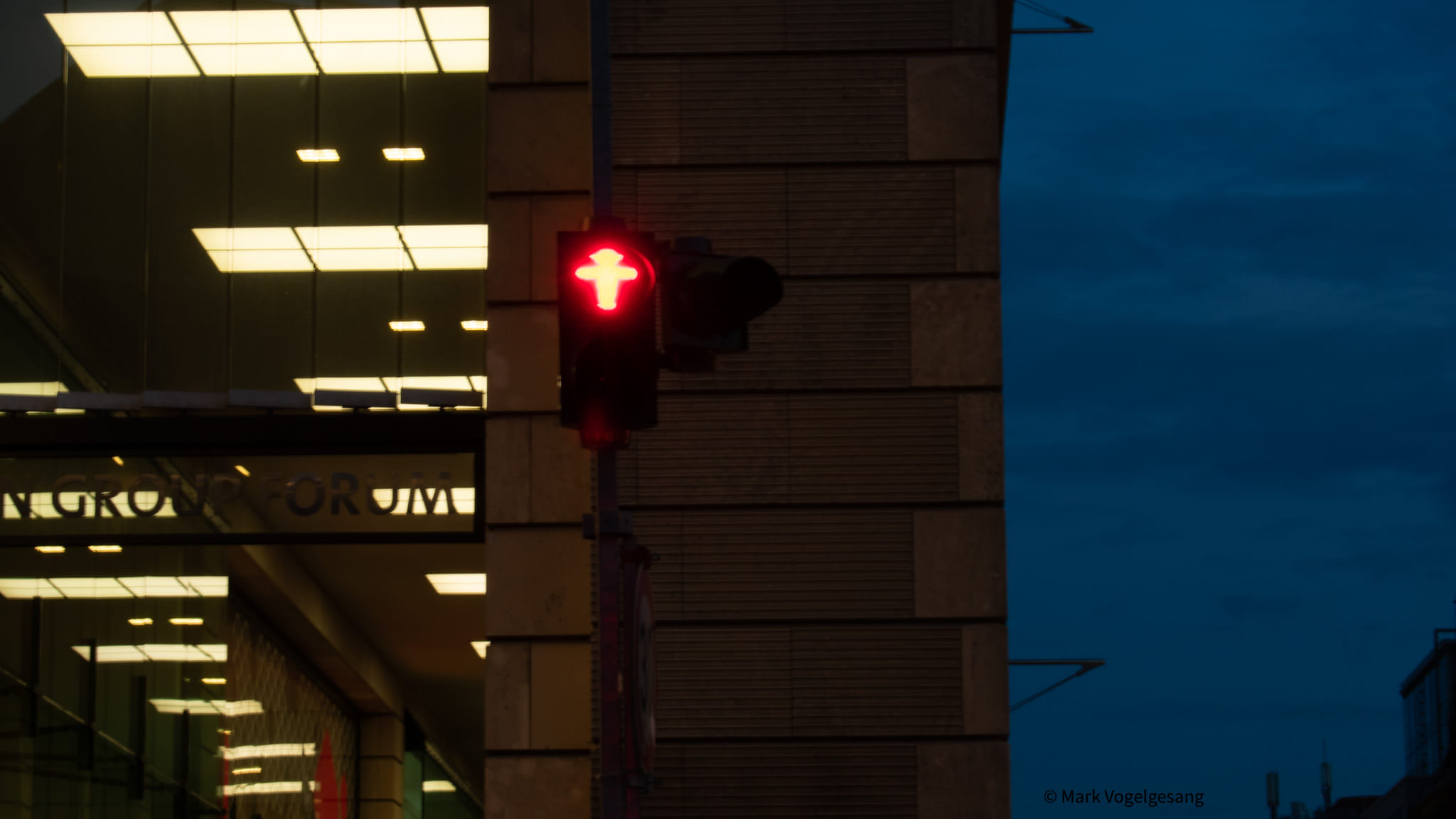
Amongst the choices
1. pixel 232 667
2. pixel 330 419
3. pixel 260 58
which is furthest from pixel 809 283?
pixel 232 667

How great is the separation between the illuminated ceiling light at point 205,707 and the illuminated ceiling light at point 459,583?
184cm

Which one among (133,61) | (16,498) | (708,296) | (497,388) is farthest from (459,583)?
(708,296)

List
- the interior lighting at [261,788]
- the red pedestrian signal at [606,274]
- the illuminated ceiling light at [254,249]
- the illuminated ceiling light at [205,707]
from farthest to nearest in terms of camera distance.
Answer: the interior lighting at [261,788], the illuminated ceiling light at [205,707], the illuminated ceiling light at [254,249], the red pedestrian signal at [606,274]

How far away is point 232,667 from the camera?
11992mm

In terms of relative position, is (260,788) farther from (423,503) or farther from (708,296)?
(708,296)

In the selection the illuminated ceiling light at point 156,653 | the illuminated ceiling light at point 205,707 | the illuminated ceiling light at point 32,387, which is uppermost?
the illuminated ceiling light at point 32,387

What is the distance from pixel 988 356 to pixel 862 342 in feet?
2.63

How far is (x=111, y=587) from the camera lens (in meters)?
11.0

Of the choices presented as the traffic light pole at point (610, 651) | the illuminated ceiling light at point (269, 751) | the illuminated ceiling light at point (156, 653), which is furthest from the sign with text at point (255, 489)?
the traffic light pole at point (610, 651)

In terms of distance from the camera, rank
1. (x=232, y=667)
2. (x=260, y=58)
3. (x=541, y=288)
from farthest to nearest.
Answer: (x=232, y=667) < (x=260, y=58) < (x=541, y=288)

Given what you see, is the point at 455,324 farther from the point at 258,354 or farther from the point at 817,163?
the point at 817,163

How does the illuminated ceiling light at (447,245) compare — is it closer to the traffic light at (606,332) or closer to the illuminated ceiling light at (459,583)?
the illuminated ceiling light at (459,583)

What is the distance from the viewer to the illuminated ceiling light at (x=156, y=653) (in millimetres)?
11125

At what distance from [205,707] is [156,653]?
0.58 m
